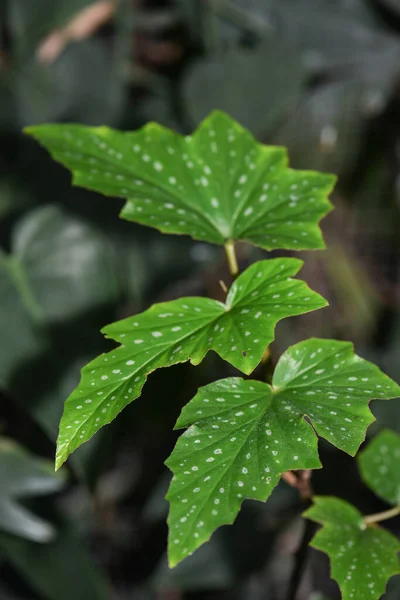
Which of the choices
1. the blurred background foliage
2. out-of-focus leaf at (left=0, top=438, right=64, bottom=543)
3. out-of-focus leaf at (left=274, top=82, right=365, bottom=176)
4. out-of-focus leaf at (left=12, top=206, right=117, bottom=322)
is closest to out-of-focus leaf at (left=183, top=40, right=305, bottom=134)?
the blurred background foliage

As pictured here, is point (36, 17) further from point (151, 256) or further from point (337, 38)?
point (337, 38)

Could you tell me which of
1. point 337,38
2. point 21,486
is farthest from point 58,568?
point 337,38

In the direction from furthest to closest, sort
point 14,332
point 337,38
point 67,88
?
1. point 337,38
2. point 67,88
3. point 14,332

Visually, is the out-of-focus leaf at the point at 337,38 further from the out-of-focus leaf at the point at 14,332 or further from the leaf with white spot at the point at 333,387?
the leaf with white spot at the point at 333,387

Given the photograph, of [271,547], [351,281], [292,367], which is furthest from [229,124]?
[351,281]

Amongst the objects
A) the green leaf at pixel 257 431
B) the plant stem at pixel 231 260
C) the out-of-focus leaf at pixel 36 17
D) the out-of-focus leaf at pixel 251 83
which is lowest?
the green leaf at pixel 257 431

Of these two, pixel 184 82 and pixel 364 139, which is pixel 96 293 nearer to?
pixel 184 82

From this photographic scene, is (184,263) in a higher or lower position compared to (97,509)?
higher

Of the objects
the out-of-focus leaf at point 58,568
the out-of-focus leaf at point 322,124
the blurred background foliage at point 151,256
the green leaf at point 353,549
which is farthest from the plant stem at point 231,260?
the out-of-focus leaf at point 322,124
